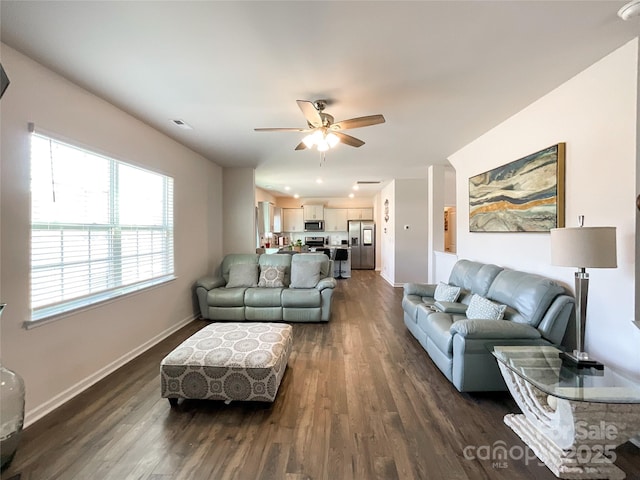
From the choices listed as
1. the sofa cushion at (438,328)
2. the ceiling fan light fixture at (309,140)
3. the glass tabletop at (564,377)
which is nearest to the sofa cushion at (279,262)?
the sofa cushion at (438,328)

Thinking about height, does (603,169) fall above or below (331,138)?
below

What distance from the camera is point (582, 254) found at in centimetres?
182

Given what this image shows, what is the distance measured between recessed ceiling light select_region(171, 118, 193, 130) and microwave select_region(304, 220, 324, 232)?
6556mm

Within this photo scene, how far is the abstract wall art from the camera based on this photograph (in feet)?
7.98

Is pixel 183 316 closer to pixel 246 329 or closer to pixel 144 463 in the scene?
pixel 246 329

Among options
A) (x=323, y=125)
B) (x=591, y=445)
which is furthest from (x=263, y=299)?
(x=591, y=445)

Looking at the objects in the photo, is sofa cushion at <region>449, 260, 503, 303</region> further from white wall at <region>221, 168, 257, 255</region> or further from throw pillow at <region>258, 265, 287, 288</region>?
white wall at <region>221, 168, 257, 255</region>

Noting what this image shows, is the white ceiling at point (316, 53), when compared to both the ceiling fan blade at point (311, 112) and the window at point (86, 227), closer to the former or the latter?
the ceiling fan blade at point (311, 112)

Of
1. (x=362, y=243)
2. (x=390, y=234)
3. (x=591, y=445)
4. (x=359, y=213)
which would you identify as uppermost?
(x=359, y=213)

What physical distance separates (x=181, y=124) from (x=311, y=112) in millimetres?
1722

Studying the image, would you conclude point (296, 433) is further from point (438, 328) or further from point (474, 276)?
point (474, 276)

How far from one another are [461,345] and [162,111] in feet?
11.5

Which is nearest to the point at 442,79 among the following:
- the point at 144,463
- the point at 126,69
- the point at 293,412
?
the point at 126,69

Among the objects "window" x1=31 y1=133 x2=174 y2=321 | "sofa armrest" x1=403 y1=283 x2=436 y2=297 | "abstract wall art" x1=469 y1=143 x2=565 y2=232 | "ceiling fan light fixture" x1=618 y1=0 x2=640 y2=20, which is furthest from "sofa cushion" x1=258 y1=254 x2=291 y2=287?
"ceiling fan light fixture" x1=618 y1=0 x2=640 y2=20
